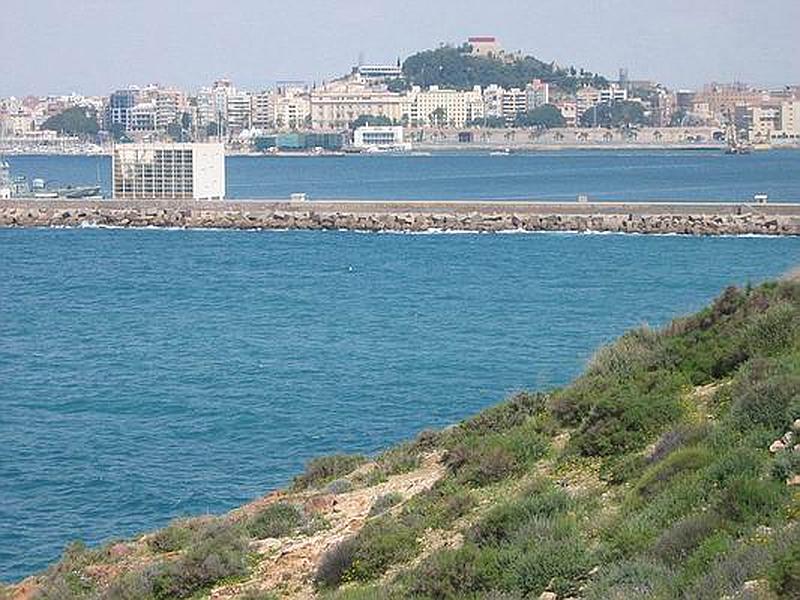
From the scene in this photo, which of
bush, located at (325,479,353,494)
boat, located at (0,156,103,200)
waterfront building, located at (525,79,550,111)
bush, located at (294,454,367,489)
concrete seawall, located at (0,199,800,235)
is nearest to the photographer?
bush, located at (325,479,353,494)

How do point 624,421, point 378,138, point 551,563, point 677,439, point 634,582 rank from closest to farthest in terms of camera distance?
1. point 634,582
2. point 551,563
3. point 677,439
4. point 624,421
5. point 378,138

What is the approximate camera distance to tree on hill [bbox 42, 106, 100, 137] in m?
186

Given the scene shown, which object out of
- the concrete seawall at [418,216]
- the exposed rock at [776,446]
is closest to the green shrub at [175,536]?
the exposed rock at [776,446]

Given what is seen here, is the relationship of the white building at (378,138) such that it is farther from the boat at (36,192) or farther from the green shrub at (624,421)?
the green shrub at (624,421)

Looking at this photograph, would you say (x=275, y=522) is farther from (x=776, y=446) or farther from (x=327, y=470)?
(x=776, y=446)

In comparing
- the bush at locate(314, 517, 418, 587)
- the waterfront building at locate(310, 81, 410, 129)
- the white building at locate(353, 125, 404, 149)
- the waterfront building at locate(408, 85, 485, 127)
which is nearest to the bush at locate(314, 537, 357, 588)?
the bush at locate(314, 517, 418, 587)

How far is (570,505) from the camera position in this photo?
27.8 feet

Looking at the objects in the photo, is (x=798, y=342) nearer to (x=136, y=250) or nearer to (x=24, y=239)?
(x=136, y=250)

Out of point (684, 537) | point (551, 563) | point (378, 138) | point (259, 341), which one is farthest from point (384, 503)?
point (378, 138)

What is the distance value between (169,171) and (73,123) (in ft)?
445

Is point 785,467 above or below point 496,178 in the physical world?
above

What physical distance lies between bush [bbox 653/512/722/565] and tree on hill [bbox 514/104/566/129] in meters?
175

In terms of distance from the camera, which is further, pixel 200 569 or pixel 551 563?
pixel 200 569

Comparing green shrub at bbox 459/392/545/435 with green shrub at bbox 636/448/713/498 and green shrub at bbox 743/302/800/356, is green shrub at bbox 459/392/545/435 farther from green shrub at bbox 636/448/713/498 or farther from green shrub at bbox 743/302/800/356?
green shrub at bbox 636/448/713/498
